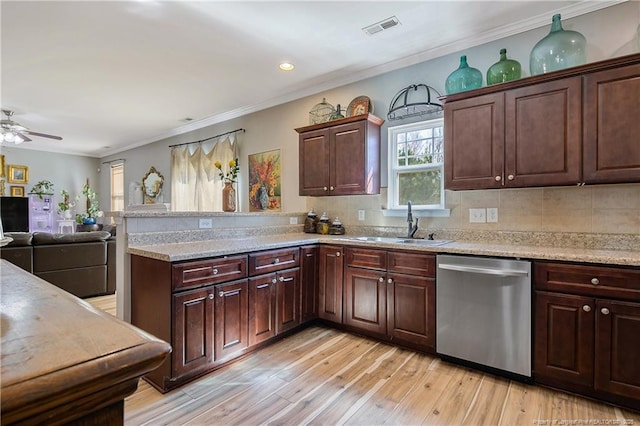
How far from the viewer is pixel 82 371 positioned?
424mm

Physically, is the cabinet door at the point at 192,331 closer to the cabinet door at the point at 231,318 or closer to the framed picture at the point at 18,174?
the cabinet door at the point at 231,318

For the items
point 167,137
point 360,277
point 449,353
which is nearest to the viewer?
point 449,353

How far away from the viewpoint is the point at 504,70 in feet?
8.68

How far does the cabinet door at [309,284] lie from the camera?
10.3 feet

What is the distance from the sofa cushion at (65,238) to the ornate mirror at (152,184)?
7.21ft

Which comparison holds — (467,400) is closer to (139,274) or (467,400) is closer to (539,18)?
(139,274)

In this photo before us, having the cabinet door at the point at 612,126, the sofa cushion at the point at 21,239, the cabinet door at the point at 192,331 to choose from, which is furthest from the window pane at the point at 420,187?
the sofa cushion at the point at 21,239

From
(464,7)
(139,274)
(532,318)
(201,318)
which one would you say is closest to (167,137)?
(139,274)

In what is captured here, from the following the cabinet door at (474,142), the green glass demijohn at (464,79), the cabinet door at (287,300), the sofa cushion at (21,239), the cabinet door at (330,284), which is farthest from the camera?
the sofa cushion at (21,239)

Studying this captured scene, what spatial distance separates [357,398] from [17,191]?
8.86 meters

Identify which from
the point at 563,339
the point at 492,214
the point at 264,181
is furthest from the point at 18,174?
the point at 563,339

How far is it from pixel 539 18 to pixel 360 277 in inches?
103

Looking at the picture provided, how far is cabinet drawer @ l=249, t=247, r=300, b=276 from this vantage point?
2670 mm

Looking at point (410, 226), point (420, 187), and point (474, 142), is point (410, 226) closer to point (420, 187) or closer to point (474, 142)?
point (420, 187)
